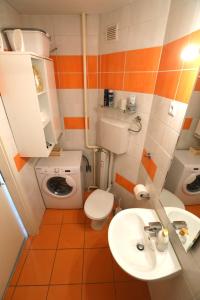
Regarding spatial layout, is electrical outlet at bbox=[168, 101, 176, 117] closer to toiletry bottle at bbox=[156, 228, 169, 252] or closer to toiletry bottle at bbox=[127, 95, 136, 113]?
toiletry bottle at bbox=[127, 95, 136, 113]

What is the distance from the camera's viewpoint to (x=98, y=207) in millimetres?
1768

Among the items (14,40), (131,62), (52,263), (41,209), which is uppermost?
(14,40)

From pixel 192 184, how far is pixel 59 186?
1.71 metres

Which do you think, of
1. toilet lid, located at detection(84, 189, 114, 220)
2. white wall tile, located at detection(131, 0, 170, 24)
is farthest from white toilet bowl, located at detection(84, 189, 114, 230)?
white wall tile, located at detection(131, 0, 170, 24)

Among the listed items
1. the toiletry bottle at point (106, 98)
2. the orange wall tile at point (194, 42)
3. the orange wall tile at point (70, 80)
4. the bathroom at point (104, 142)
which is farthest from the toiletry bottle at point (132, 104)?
the orange wall tile at point (70, 80)

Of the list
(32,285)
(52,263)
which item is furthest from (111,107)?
(32,285)

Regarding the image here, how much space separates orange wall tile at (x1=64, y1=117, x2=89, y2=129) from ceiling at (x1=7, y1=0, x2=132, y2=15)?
3.53ft

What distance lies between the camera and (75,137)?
212cm

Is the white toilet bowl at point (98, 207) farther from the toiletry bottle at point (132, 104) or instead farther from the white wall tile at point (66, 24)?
the white wall tile at point (66, 24)

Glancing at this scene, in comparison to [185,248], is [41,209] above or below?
below

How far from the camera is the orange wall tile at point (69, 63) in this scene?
1671 mm

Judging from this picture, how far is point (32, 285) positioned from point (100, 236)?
2.69 feet

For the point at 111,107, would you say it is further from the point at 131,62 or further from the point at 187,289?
the point at 187,289

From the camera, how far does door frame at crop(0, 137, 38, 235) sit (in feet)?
4.17
